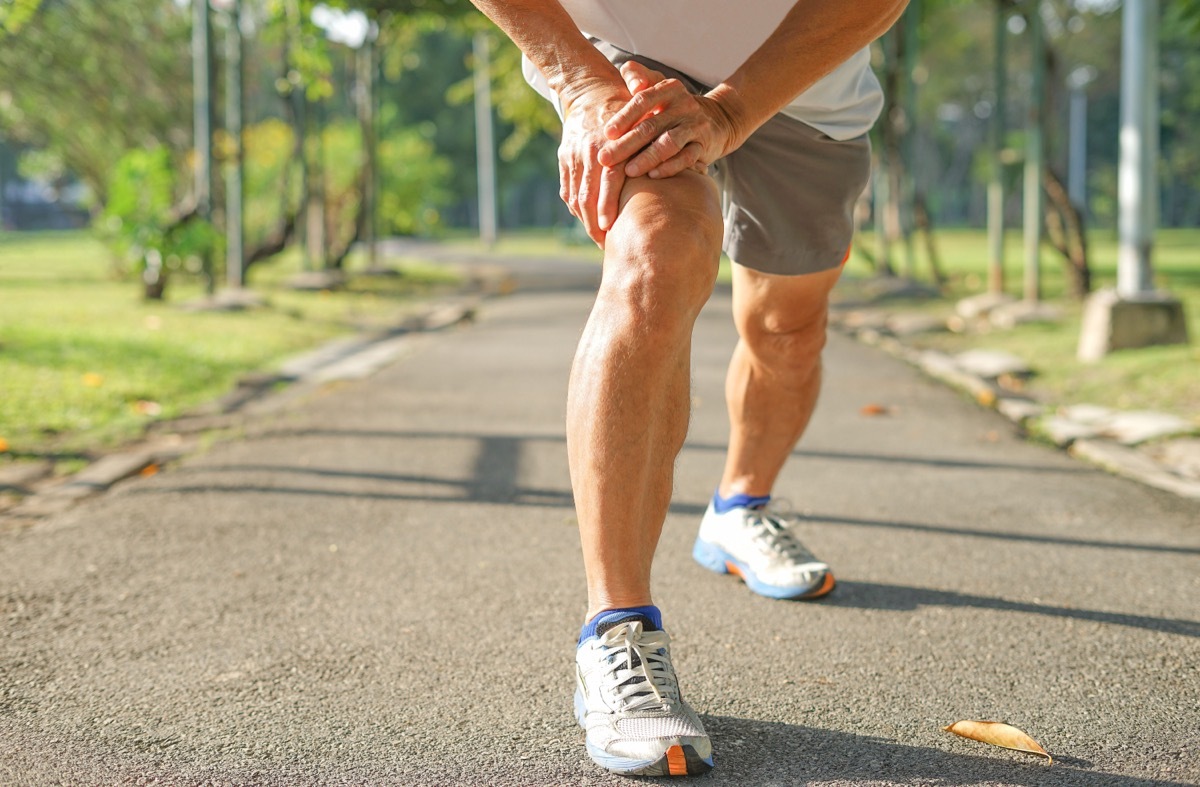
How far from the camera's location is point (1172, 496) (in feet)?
13.2

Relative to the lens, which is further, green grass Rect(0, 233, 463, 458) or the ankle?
green grass Rect(0, 233, 463, 458)

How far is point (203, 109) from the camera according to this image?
11.2 meters

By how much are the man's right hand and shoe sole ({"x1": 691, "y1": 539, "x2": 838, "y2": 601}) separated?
1070 millimetres

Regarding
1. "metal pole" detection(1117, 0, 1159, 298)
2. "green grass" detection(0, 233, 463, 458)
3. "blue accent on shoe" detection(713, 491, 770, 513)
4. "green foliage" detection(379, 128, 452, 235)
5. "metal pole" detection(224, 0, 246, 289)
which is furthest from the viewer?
"green foliage" detection(379, 128, 452, 235)

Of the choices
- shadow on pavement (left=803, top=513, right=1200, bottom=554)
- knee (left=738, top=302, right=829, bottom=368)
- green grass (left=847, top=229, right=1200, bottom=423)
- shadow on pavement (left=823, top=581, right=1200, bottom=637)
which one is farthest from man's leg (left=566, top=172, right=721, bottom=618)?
green grass (left=847, top=229, right=1200, bottom=423)

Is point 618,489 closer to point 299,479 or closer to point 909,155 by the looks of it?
point 299,479

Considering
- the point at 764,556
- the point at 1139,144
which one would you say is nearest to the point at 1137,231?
the point at 1139,144

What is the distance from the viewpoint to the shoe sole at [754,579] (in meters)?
2.89

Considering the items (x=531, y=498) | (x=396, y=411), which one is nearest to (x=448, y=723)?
(x=531, y=498)

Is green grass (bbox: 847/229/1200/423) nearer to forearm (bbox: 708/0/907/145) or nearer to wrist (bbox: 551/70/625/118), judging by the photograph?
forearm (bbox: 708/0/907/145)

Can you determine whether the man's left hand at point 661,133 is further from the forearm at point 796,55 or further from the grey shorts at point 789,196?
the grey shorts at point 789,196

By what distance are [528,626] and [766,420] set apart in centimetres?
79

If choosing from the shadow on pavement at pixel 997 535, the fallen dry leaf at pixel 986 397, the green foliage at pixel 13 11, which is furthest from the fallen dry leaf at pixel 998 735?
the green foliage at pixel 13 11

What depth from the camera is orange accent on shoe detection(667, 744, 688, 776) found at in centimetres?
193
